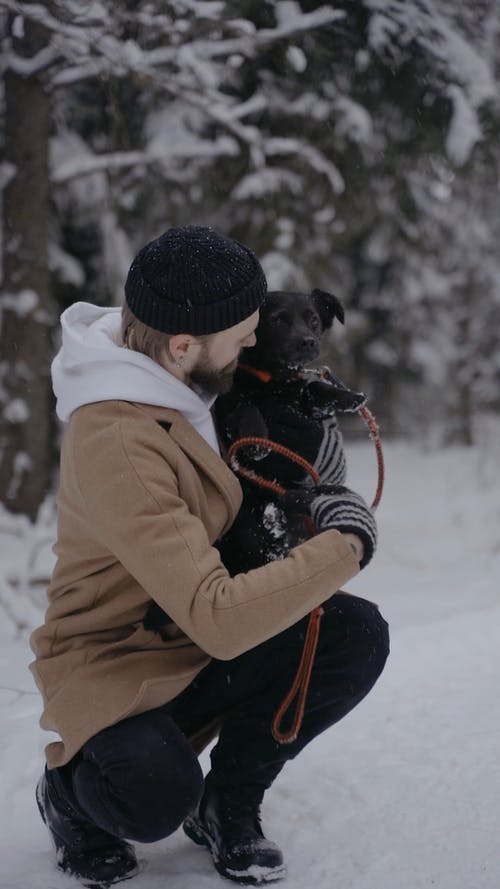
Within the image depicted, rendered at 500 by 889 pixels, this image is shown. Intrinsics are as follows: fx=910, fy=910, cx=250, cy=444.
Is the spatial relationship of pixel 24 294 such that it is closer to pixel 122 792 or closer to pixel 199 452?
pixel 199 452

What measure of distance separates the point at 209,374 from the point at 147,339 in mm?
162

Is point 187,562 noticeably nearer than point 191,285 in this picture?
Yes

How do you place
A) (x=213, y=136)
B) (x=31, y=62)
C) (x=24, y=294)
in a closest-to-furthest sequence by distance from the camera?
(x=31, y=62) < (x=24, y=294) < (x=213, y=136)

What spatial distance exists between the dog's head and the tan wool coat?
1.94ft

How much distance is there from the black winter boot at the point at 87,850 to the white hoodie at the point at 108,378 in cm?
88

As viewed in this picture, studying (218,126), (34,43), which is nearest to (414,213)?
(218,126)

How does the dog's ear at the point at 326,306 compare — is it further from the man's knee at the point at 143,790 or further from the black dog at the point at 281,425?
the man's knee at the point at 143,790

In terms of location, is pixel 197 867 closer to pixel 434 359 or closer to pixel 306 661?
pixel 306 661

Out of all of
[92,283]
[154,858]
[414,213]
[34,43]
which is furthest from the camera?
[92,283]

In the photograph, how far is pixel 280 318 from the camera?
2.59 metres

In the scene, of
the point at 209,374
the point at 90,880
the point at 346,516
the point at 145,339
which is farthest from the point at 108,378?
the point at 90,880

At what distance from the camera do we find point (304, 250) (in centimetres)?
684

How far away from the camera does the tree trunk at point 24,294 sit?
5.39 meters

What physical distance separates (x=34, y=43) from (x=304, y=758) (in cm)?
414
